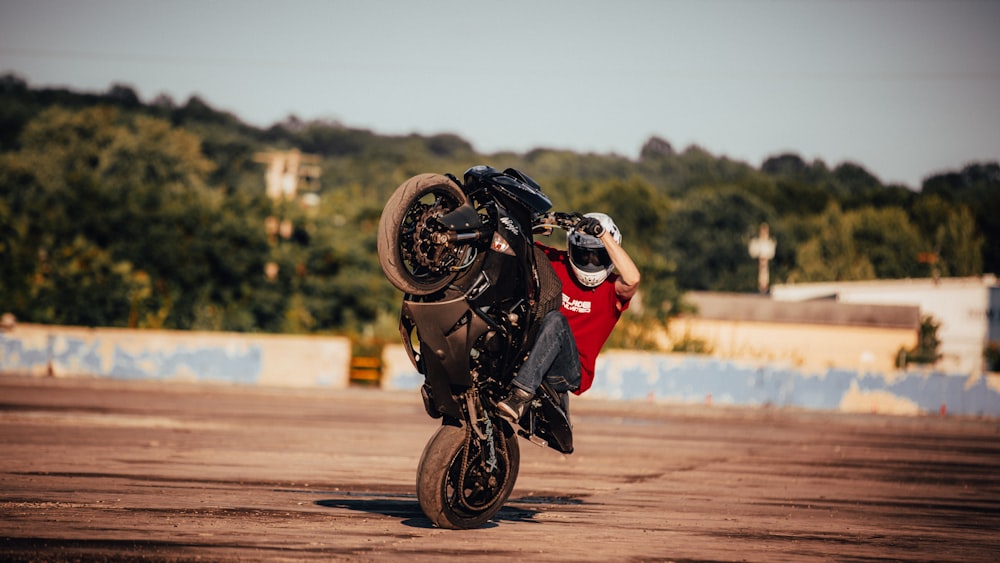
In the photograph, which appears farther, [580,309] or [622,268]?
[580,309]

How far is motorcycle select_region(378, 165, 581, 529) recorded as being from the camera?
7.52 metres

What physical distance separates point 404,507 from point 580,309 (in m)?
2.12

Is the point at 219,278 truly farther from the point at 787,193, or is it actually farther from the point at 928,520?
the point at 787,193

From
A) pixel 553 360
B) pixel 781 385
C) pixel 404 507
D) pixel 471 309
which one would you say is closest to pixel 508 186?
pixel 471 309

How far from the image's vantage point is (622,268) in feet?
26.8

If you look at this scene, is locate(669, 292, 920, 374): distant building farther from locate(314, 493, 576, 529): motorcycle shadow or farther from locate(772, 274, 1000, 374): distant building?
locate(314, 493, 576, 529): motorcycle shadow

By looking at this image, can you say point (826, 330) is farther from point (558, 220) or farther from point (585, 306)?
point (558, 220)

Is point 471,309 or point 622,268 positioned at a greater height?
point 622,268

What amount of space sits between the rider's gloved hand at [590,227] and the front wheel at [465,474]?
153cm

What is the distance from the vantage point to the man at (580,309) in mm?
7855

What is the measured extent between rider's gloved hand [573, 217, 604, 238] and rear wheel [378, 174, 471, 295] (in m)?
0.86

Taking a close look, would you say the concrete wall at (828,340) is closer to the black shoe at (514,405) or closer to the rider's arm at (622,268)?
the rider's arm at (622,268)

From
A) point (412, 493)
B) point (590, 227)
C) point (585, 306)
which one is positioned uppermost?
point (590, 227)

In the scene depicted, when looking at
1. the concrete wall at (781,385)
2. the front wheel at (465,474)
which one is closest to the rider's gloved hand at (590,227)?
the front wheel at (465,474)
